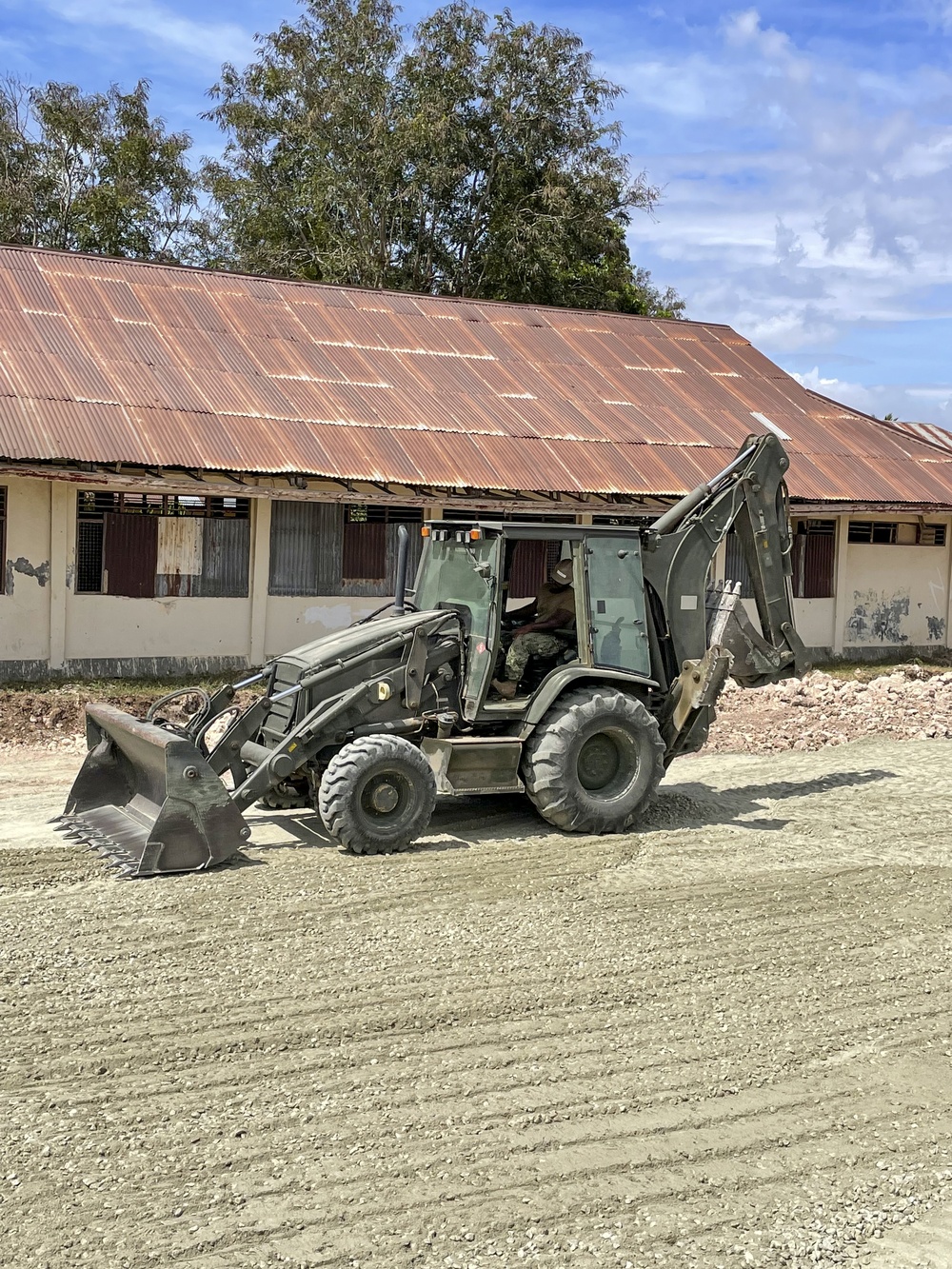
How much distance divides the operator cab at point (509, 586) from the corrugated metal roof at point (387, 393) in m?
6.47

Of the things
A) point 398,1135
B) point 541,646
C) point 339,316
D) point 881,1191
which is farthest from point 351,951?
point 339,316

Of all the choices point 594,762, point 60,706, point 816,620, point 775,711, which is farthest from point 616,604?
point 816,620

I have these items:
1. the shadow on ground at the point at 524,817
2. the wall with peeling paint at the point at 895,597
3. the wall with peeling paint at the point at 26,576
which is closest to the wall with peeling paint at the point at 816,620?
the wall with peeling paint at the point at 895,597

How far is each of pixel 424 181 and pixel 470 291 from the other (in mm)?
3099

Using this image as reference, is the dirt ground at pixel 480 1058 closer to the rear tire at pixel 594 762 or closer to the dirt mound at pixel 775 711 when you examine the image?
the rear tire at pixel 594 762

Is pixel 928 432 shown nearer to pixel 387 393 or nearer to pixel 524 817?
pixel 387 393

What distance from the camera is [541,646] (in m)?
9.31

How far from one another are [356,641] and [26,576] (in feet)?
24.1

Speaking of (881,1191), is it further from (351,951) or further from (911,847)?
(911,847)

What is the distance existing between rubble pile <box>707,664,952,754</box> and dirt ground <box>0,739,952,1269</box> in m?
4.74

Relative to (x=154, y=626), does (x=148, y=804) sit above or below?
below

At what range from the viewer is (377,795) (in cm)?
812

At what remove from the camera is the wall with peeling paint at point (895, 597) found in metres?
19.8

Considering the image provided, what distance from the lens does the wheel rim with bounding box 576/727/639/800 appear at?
8.97 m
